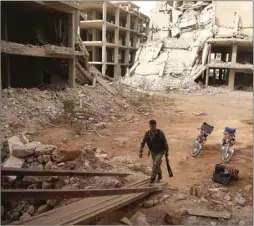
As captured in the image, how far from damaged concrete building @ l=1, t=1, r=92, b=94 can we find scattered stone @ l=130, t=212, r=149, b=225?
8901 mm

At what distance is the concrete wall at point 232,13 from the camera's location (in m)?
27.6

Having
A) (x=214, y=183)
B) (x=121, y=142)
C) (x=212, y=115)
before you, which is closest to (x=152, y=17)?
(x=212, y=115)

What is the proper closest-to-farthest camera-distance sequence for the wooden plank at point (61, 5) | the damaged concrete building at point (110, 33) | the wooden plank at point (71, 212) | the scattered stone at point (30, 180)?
1. the wooden plank at point (71, 212)
2. the scattered stone at point (30, 180)
3. the wooden plank at point (61, 5)
4. the damaged concrete building at point (110, 33)

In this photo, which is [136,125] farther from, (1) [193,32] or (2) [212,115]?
(1) [193,32]

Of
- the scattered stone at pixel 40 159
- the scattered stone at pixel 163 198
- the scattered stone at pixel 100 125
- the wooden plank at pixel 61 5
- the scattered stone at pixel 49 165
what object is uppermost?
the wooden plank at pixel 61 5

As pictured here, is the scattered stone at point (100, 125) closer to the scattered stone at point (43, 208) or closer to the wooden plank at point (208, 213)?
the scattered stone at point (43, 208)

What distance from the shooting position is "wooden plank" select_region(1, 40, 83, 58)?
37.2ft

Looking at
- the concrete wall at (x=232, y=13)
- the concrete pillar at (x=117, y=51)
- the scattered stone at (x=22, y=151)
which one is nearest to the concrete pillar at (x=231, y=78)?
the concrete wall at (x=232, y=13)

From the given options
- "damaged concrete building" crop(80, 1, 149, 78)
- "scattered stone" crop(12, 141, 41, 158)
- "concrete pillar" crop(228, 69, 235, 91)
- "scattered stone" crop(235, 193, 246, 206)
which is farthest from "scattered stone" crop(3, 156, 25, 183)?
"damaged concrete building" crop(80, 1, 149, 78)

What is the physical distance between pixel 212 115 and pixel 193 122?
2.07 meters

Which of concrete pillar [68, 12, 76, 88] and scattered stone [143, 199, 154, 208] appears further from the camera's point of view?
concrete pillar [68, 12, 76, 88]

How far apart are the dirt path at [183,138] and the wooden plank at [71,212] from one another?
2081mm

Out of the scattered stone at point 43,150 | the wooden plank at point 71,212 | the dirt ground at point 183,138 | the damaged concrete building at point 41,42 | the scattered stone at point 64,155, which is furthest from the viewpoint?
the damaged concrete building at point 41,42

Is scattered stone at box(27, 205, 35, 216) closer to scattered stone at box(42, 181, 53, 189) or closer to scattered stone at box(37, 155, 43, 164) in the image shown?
scattered stone at box(42, 181, 53, 189)
